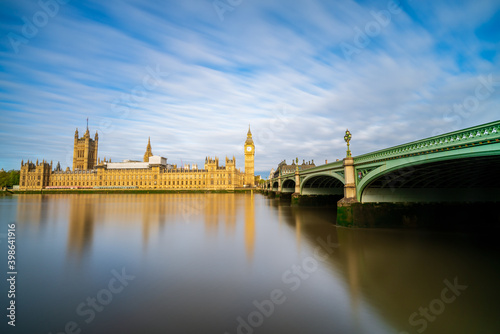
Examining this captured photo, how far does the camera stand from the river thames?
21.9 feet

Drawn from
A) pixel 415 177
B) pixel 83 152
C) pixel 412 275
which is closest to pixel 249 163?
pixel 83 152

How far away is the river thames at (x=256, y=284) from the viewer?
668 centimetres

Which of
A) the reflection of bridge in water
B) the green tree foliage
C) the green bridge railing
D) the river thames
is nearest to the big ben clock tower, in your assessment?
the green tree foliage

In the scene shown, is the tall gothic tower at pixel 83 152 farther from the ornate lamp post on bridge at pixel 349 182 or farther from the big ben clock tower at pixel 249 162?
the ornate lamp post on bridge at pixel 349 182

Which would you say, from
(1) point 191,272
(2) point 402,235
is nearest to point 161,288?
(1) point 191,272

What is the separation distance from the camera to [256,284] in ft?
30.7

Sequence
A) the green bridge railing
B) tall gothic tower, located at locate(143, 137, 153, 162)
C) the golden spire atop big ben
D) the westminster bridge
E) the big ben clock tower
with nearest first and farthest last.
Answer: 1. the green bridge railing
2. the westminster bridge
3. the golden spire atop big ben
4. the big ben clock tower
5. tall gothic tower, located at locate(143, 137, 153, 162)

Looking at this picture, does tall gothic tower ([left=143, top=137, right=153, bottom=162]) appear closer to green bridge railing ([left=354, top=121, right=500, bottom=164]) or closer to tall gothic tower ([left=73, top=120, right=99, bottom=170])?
tall gothic tower ([left=73, top=120, right=99, bottom=170])

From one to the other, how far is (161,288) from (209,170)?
117329 mm

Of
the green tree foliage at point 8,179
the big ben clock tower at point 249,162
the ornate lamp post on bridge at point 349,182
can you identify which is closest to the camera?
the ornate lamp post on bridge at point 349,182

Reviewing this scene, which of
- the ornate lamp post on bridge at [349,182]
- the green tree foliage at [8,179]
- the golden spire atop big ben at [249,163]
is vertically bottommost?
the ornate lamp post on bridge at [349,182]

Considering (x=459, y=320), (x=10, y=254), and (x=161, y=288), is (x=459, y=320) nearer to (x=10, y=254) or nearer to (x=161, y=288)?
(x=161, y=288)

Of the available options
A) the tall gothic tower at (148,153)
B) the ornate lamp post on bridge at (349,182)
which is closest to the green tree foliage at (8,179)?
the tall gothic tower at (148,153)

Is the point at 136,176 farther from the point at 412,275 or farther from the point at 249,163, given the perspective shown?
the point at 412,275
